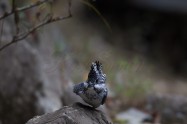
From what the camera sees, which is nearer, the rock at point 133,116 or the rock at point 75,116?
the rock at point 75,116

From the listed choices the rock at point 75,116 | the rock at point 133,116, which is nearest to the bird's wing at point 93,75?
the rock at point 75,116

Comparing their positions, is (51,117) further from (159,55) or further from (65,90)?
(159,55)

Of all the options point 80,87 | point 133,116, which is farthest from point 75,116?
point 133,116

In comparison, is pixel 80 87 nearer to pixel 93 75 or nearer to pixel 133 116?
pixel 93 75

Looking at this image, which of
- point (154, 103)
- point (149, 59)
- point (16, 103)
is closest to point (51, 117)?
point (16, 103)

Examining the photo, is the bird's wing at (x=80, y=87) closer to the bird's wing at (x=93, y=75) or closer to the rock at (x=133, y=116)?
the bird's wing at (x=93, y=75)
